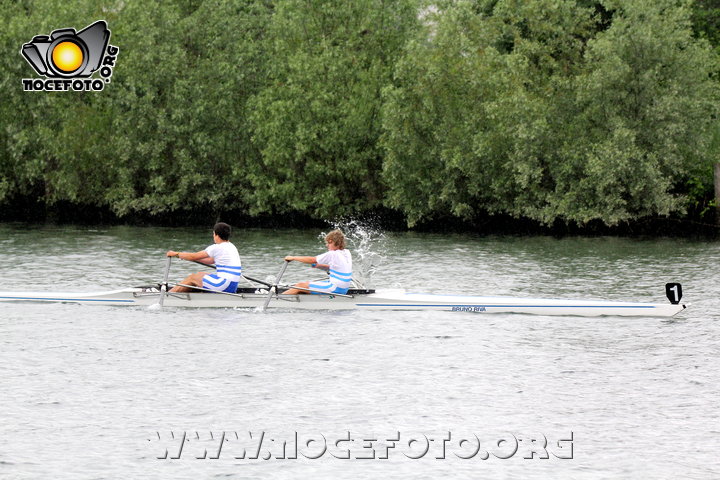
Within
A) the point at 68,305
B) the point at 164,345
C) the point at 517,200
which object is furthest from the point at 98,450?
the point at 517,200

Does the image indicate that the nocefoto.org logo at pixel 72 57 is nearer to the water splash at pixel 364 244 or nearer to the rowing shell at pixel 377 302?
the water splash at pixel 364 244

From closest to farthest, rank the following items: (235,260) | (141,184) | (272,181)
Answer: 1. (235,260)
2. (272,181)
3. (141,184)

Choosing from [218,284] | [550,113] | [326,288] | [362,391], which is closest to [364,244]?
[550,113]

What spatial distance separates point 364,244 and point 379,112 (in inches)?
405

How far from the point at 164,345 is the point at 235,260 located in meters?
3.80

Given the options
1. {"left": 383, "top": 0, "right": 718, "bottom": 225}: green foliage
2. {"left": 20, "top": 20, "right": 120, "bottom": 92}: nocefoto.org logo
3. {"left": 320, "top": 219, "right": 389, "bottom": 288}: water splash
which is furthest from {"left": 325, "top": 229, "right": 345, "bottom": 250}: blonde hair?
{"left": 20, "top": 20, "right": 120, "bottom": 92}: nocefoto.org logo

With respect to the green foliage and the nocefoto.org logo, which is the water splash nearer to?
the green foliage

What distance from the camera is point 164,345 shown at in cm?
2180

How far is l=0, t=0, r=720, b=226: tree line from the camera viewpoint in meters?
48.8

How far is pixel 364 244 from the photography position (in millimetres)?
49594

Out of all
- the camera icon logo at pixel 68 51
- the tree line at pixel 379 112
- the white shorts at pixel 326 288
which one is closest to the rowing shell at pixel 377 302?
the white shorts at pixel 326 288

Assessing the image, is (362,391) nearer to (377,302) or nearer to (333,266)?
(333,266)

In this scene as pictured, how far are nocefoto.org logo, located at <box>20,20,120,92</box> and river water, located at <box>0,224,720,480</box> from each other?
30.8 meters

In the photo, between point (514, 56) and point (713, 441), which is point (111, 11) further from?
point (713, 441)
